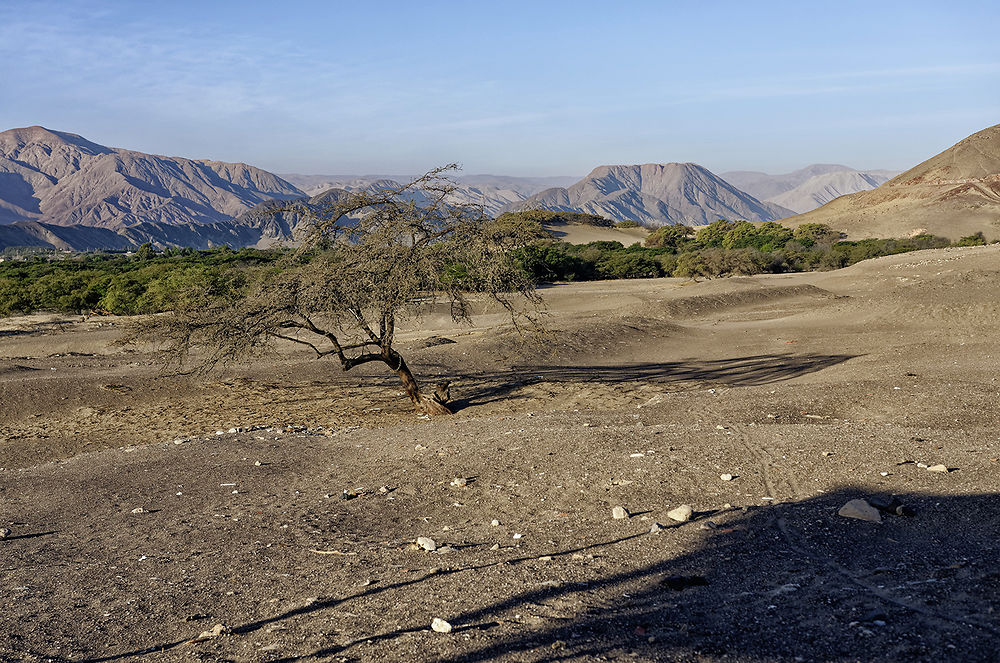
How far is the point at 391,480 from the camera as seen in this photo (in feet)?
26.0

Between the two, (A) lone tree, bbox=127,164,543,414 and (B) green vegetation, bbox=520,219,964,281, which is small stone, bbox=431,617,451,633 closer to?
(A) lone tree, bbox=127,164,543,414

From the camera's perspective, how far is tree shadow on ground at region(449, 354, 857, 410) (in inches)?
591

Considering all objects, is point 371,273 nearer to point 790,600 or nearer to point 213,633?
point 213,633

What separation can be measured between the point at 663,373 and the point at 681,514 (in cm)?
1042

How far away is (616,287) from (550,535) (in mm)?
32805

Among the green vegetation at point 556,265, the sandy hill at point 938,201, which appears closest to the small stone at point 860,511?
the green vegetation at point 556,265

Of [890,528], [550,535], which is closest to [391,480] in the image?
[550,535]

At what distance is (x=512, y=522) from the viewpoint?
20.9 ft

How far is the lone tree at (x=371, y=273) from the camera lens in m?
12.0

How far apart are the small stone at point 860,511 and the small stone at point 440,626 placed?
346 cm

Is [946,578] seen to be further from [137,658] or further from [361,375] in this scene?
[361,375]

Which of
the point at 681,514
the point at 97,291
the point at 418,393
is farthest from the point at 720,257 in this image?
the point at 681,514

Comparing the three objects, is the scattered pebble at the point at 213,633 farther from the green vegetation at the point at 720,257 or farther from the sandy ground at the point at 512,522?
the green vegetation at the point at 720,257

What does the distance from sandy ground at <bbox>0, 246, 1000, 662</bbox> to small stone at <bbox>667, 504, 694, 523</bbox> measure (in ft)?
0.18
